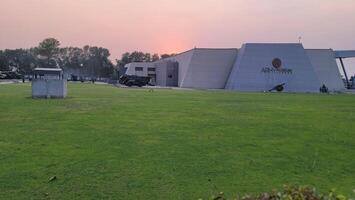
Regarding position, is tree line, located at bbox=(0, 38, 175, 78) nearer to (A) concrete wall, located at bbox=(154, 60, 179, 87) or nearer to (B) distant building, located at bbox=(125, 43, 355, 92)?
(A) concrete wall, located at bbox=(154, 60, 179, 87)

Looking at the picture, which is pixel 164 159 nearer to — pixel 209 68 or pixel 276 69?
pixel 276 69

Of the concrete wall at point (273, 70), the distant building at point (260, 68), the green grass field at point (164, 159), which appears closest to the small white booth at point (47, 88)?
the green grass field at point (164, 159)

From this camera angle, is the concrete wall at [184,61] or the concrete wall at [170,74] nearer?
the concrete wall at [184,61]

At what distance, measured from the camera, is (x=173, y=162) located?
6.34m

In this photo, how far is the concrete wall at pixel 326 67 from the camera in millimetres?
70562

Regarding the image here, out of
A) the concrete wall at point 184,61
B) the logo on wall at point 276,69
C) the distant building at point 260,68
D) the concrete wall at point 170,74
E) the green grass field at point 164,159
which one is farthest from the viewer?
the concrete wall at point 170,74

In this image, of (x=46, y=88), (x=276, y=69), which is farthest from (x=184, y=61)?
(x=46, y=88)

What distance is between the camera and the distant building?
63906 mm

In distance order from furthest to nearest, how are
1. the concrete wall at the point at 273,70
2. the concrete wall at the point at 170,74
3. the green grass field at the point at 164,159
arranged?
the concrete wall at the point at 170,74 → the concrete wall at the point at 273,70 → the green grass field at the point at 164,159

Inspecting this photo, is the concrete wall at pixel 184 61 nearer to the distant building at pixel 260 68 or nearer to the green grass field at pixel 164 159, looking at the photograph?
the distant building at pixel 260 68

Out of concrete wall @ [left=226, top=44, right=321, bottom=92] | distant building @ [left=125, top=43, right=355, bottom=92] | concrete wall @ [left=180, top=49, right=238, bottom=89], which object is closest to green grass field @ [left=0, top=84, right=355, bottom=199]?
concrete wall @ [left=226, top=44, right=321, bottom=92]

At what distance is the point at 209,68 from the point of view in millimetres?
69750

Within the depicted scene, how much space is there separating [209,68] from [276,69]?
10.9m

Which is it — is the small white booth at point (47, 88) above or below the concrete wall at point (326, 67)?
A: below
